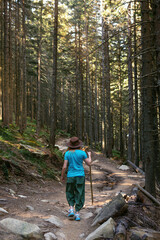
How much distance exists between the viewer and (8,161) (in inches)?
305

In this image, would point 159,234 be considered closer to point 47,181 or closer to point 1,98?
point 47,181

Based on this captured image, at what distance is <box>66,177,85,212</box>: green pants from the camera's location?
Result: 4.86 meters

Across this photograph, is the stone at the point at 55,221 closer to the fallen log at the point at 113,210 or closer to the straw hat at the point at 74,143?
the fallen log at the point at 113,210

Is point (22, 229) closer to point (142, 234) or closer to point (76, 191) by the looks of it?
point (76, 191)

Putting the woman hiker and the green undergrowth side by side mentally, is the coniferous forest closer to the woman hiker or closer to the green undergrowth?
the woman hiker

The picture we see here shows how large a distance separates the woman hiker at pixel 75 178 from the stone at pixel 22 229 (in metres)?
1.48

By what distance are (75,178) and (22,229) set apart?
1778 millimetres

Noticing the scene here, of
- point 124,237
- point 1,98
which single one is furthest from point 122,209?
point 1,98

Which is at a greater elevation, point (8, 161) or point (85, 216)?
point (8, 161)

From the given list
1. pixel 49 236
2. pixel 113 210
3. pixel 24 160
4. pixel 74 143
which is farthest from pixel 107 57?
pixel 49 236

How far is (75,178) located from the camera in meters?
4.93

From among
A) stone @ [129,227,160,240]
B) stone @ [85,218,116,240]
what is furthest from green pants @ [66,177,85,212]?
stone @ [129,227,160,240]

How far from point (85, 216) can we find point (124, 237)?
1.85 metres

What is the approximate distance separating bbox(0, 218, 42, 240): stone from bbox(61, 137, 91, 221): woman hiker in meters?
1.48
